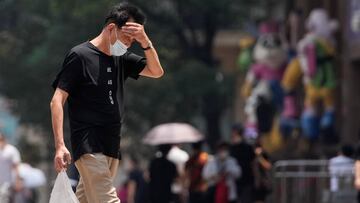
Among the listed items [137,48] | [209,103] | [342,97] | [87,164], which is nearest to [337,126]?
[342,97]

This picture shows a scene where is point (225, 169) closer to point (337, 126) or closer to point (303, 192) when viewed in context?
point (303, 192)

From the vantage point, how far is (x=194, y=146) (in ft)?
Answer: 67.2

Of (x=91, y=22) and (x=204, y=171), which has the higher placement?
(x=91, y=22)

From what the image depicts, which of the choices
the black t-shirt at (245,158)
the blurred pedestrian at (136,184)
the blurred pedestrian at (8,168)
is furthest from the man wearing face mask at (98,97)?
the blurred pedestrian at (136,184)

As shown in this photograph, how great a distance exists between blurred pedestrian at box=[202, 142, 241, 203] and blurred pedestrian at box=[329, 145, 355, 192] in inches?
60.9

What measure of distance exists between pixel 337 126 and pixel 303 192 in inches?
192

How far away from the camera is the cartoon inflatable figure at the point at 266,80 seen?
2823cm

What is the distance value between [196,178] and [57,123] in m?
11.3

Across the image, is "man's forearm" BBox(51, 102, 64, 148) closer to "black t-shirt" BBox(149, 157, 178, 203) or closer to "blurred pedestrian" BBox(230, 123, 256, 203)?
"black t-shirt" BBox(149, 157, 178, 203)

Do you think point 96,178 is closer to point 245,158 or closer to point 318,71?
point 245,158

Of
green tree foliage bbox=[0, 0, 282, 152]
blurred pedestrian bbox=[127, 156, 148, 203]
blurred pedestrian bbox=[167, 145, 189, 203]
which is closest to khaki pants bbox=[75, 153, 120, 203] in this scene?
blurred pedestrian bbox=[167, 145, 189, 203]

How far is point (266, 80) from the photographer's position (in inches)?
1126

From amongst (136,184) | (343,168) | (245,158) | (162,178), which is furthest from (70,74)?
(136,184)

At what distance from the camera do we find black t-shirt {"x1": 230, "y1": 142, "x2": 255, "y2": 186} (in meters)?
20.5
